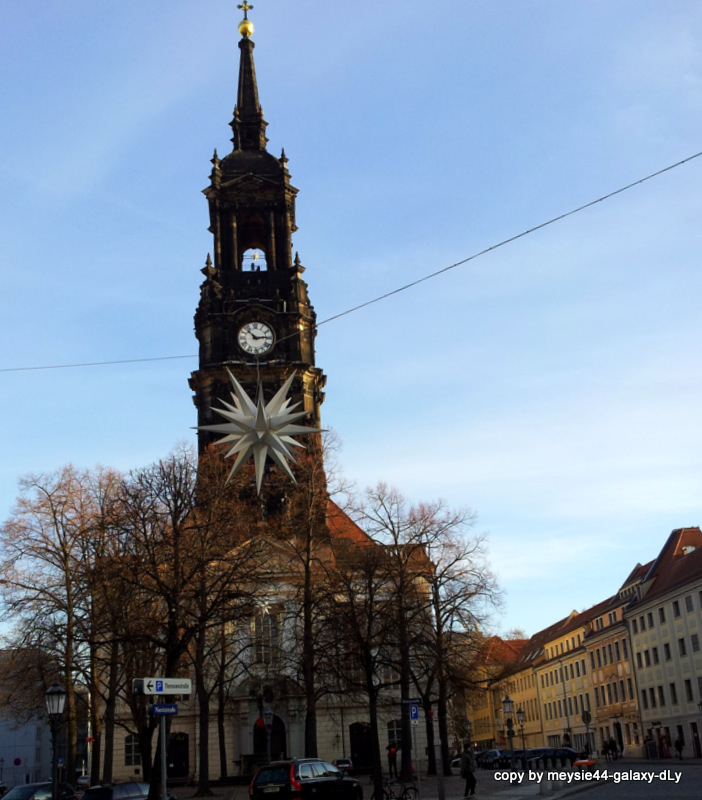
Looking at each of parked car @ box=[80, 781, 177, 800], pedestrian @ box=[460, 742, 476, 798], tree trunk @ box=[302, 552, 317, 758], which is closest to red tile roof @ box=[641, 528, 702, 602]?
tree trunk @ box=[302, 552, 317, 758]

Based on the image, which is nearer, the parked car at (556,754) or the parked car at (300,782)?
the parked car at (300,782)

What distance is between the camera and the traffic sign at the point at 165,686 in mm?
19469

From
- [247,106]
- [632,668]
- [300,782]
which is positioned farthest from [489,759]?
[247,106]

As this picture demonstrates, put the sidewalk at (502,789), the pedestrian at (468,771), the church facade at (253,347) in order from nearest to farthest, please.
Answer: the sidewalk at (502,789) < the pedestrian at (468,771) < the church facade at (253,347)

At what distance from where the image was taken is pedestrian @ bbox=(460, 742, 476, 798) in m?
31.2

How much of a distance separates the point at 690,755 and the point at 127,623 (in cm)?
4465

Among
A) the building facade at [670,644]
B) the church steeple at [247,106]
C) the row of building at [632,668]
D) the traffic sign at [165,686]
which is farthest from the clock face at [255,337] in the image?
the traffic sign at [165,686]

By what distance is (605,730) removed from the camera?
85.2 m

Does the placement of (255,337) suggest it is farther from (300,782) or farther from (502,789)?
(300,782)

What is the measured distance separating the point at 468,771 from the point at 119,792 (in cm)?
1082

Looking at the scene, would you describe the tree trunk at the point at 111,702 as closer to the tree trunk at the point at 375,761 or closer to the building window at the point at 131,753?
the tree trunk at the point at 375,761

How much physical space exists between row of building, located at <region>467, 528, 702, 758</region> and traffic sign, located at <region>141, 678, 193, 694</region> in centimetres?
2969

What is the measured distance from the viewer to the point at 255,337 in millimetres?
68562

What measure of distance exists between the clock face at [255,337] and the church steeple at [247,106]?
16.6 m
